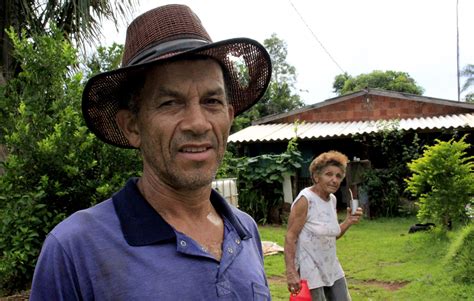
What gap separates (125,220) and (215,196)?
49 cm

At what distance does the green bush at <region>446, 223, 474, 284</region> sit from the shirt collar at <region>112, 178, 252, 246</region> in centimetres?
578

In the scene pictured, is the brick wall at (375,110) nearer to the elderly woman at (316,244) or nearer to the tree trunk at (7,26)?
the elderly woman at (316,244)

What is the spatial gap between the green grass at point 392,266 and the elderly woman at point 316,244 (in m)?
2.19

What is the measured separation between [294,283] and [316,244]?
1.25 feet

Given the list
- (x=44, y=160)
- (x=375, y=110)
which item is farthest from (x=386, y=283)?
(x=375, y=110)

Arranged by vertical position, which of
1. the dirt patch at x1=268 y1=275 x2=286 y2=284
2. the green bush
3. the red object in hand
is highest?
the red object in hand

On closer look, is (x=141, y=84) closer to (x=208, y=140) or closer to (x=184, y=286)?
(x=208, y=140)

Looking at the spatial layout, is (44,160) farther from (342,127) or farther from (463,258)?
(342,127)

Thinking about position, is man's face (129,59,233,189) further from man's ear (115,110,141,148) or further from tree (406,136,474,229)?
tree (406,136,474,229)

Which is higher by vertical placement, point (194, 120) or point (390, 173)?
point (194, 120)

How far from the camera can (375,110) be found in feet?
48.8

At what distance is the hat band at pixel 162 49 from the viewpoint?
1502 mm

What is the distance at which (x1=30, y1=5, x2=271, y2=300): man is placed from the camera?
130cm

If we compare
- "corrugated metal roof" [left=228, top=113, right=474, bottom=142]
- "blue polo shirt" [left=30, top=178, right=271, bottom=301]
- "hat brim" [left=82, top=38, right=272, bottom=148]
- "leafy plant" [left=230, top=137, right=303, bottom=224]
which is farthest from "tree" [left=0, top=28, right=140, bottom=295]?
"corrugated metal roof" [left=228, top=113, right=474, bottom=142]
